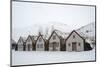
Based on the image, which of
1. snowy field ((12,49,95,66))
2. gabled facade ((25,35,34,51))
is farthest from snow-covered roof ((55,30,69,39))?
gabled facade ((25,35,34,51))

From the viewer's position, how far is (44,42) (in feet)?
7.64

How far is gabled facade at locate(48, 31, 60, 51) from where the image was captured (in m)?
2.36

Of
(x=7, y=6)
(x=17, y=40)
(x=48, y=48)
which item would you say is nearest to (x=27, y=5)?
(x=7, y=6)

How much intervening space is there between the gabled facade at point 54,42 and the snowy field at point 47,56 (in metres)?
0.05

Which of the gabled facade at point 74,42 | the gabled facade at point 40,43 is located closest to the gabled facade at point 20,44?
the gabled facade at point 40,43

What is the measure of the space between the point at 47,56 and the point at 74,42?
0.40 m

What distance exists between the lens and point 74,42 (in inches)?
96.3

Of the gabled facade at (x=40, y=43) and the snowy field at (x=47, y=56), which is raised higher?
the gabled facade at (x=40, y=43)

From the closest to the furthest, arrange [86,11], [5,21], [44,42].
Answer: [5,21], [44,42], [86,11]

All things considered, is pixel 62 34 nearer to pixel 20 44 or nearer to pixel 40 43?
pixel 40 43

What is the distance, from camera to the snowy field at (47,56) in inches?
87.0

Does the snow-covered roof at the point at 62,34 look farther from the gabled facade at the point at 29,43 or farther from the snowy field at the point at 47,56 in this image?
the gabled facade at the point at 29,43

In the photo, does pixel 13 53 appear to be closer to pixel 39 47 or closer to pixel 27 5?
pixel 39 47

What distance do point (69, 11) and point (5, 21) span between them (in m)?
0.81
